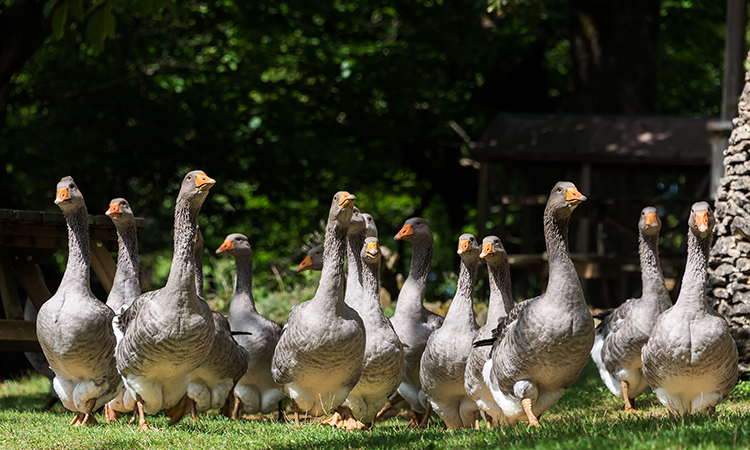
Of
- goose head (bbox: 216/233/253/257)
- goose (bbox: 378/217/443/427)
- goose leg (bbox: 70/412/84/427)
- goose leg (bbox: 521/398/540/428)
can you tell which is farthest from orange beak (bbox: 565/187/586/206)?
goose leg (bbox: 70/412/84/427)

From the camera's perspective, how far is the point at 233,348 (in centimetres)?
791

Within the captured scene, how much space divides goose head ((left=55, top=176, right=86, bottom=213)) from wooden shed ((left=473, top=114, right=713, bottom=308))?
9.48 metres

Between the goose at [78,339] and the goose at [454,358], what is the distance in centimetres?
297

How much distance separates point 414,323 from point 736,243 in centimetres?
380

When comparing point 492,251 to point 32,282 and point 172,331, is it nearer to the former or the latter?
point 172,331

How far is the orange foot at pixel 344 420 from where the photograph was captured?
7.39m

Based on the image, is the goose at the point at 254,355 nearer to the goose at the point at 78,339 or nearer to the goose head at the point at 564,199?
the goose at the point at 78,339

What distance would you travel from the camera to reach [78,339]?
6789mm

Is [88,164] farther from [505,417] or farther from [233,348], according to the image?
[505,417]

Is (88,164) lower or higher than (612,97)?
lower

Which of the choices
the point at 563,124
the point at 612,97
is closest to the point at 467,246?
the point at 563,124

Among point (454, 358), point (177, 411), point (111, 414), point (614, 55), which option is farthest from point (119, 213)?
point (614, 55)

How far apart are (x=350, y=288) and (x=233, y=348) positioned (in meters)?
1.36

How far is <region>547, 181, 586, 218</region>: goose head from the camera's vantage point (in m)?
6.26
